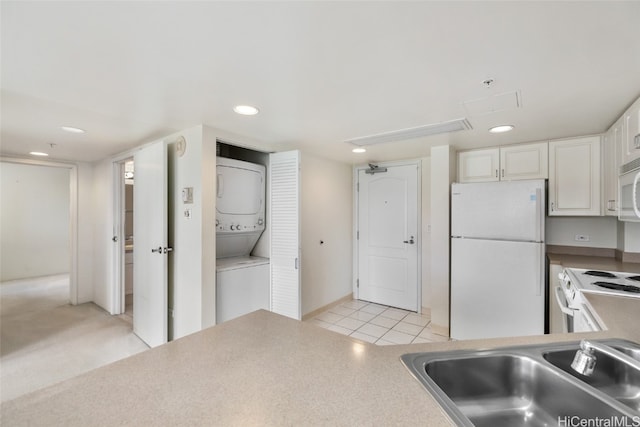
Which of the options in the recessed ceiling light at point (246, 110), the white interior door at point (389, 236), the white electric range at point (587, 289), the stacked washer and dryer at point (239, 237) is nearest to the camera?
the white electric range at point (587, 289)

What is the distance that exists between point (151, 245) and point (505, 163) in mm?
3671

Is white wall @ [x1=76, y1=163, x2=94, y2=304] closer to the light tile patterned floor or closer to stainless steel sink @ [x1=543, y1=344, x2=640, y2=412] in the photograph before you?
the light tile patterned floor

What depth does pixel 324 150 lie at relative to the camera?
3.28m

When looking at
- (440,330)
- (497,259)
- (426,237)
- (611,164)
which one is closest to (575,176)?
(611,164)

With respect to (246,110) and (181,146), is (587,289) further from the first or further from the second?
(181,146)

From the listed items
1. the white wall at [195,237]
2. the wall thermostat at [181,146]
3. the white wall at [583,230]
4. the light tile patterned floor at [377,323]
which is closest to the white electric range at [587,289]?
the white wall at [583,230]

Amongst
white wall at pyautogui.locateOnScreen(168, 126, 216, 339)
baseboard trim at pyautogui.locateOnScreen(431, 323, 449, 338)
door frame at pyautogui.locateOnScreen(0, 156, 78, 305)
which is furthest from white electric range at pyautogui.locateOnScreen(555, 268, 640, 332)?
door frame at pyautogui.locateOnScreen(0, 156, 78, 305)

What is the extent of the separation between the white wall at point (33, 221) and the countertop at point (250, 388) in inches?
234

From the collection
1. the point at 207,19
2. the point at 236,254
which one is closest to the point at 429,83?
the point at 207,19

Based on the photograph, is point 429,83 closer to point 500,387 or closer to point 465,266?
point 500,387

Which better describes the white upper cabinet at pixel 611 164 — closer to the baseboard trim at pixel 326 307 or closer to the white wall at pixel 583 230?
the white wall at pixel 583 230

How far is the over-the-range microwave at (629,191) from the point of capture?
1577mm

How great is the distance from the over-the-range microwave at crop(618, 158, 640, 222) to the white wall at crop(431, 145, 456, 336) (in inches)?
50.2

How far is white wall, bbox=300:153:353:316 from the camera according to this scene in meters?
3.41
